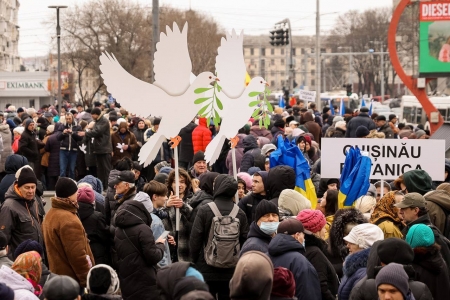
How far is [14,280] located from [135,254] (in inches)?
75.5

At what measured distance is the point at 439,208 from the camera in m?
9.34

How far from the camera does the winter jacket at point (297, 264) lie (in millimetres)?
7305

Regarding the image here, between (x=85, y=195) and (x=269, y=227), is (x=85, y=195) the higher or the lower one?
the higher one

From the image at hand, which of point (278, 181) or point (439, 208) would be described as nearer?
point (439, 208)

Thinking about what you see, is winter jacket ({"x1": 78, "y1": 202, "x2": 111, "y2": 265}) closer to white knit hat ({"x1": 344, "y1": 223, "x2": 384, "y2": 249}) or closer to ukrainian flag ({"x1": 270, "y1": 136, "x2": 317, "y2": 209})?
ukrainian flag ({"x1": 270, "y1": 136, "x2": 317, "y2": 209})

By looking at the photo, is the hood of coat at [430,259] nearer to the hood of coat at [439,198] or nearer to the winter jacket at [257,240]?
the winter jacket at [257,240]

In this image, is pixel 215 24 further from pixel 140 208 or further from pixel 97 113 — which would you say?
pixel 140 208

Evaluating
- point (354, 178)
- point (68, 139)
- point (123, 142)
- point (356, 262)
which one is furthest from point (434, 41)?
point (356, 262)

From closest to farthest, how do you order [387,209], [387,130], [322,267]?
1. [322,267]
2. [387,209]
3. [387,130]

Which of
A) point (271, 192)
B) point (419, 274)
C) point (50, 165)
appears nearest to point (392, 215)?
point (419, 274)

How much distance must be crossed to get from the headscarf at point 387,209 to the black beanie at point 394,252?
1616mm

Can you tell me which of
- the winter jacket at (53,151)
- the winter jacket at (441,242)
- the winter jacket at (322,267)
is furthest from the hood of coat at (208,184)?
the winter jacket at (53,151)

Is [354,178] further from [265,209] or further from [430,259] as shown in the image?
[430,259]

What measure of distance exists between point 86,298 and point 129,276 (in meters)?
2.27
